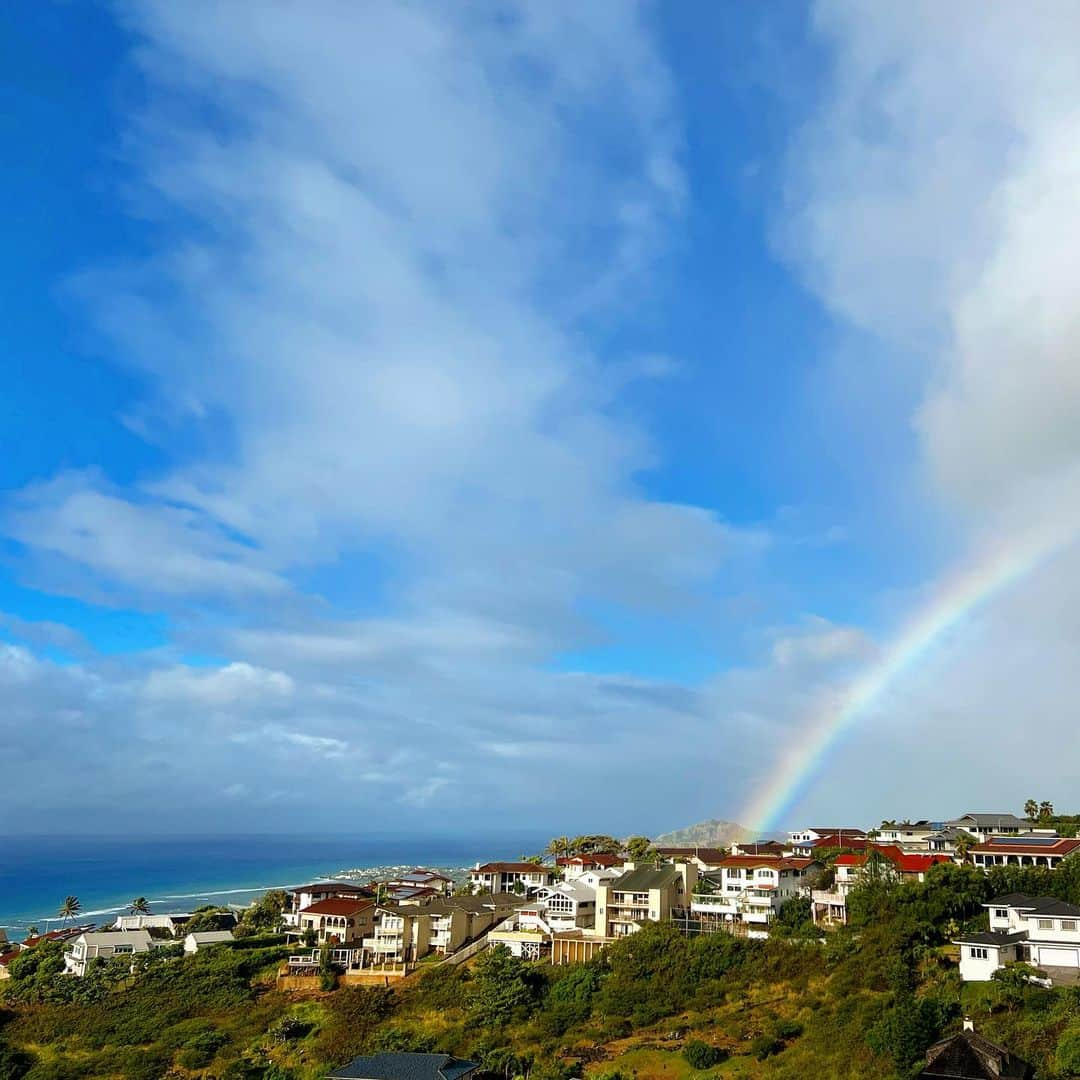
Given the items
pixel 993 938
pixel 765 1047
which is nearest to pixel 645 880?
pixel 765 1047

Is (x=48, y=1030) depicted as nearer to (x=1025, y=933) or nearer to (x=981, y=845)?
(x=1025, y=933)

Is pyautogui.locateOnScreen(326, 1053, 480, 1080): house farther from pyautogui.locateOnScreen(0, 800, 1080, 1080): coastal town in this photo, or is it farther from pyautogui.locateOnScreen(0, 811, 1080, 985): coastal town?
pyautogui.locateOnScreen(0, 811, 1080, 985): coastal town

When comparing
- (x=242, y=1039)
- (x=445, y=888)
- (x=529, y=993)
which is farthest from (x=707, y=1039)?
(x=445, y=888)

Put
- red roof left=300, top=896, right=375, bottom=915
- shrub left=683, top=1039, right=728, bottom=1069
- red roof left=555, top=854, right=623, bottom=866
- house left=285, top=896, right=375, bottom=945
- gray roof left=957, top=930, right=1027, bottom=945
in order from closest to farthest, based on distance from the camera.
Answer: shrub left=683, top=1039, right=728, bottom=1069 → gray roof left=957, top=930, right=1027, bottom=945 → house left=285, top=896, right=375, bottom=945 → red roof left=300, top=896, right=375, bottom=915 → red roof left=555, top=854, right=623, bottom=866

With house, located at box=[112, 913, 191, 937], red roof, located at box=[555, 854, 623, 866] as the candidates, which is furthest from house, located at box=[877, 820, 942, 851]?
house, located at box=[112, 913, 191, 937]

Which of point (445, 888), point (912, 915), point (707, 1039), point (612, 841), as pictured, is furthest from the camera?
point (612, 841)

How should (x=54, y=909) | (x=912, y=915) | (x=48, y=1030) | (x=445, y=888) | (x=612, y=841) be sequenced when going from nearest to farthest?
(x=912, y=915) < (x=48, y=1030) < (x=445, y=888) < (x=612, y=841) < (x=54, y=909)
